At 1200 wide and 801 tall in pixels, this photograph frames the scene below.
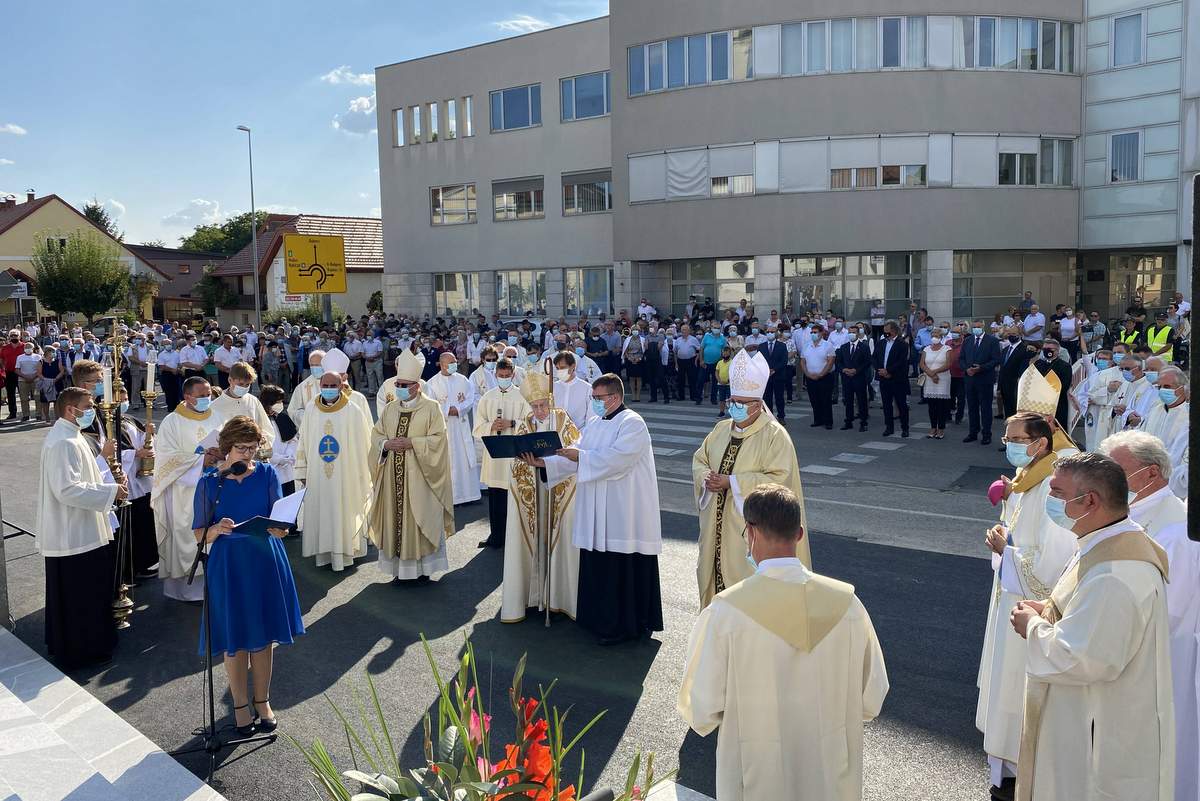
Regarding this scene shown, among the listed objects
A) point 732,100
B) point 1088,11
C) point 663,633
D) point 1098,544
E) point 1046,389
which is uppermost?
point 1088,11

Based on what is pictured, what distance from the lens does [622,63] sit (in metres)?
32.6

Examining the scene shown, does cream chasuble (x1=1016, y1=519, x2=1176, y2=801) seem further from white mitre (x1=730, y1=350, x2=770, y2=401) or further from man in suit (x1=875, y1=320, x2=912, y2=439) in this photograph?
man in suit (x1=875, y1=320, x2=912, y2=439)

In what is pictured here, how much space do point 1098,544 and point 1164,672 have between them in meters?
0.55

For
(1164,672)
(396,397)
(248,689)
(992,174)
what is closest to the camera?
(1164,672)

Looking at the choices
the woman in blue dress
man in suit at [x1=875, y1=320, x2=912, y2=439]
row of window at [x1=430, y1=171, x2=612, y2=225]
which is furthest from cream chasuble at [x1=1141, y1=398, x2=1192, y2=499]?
row of window at [x1=430, y1=171, x2=612, y2=225]

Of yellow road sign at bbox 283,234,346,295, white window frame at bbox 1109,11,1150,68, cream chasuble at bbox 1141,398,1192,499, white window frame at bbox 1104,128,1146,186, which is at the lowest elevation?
cream chasuble at bbox 1141,398,1192,499

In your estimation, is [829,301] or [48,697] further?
[829,301]

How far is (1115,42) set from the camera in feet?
96.0

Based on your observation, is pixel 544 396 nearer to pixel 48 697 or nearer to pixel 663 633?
pixel 663 633

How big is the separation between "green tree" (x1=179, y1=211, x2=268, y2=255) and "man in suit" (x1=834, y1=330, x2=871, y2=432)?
74.4 meters

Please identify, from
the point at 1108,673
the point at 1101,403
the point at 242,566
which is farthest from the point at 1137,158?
the point at 242,566

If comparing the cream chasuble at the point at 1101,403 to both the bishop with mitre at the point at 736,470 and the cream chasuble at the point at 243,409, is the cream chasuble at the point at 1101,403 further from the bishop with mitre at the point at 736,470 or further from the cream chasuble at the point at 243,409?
the cream chasuble at the point at 243,409

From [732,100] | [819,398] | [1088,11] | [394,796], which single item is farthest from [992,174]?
[394,796]

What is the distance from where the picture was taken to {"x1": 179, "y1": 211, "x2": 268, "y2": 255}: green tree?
89762mm
